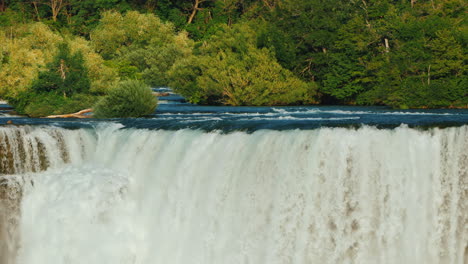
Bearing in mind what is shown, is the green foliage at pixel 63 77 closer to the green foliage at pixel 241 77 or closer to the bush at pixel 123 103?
the bush at pixel 123 103

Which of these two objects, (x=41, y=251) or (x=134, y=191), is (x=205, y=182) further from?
(x=41, y=251)

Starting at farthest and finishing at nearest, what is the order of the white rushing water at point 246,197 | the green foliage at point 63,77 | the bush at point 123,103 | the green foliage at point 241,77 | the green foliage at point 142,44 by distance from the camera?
the green foliage at point 142,44, the green foliage at point 241,77, the green foliage at point 63,77, the bush at point 123,103, the white rushing water at point 246,197

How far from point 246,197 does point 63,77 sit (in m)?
19.8

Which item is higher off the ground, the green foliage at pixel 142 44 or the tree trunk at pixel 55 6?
the tree trunk at pixel 55 6

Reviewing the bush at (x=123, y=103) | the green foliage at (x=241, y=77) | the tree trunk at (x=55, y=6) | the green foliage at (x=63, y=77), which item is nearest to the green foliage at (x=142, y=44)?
the green foliage at (x=241, y=77)

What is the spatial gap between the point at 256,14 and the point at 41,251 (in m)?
37.3

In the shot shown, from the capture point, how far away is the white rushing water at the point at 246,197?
59.4 feet

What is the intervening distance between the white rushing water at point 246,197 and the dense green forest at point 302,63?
10.2 metres

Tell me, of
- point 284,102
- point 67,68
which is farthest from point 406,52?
point 67,68

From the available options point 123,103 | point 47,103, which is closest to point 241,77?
point 123,103

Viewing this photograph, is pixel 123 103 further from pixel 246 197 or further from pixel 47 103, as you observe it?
pixel 246 197

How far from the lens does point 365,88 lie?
3972 cm

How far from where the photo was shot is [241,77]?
1586 inches

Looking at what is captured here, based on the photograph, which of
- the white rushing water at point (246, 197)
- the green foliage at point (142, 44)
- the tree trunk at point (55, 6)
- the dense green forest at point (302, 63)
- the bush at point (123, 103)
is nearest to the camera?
the white rushing water at point (246, 197)
